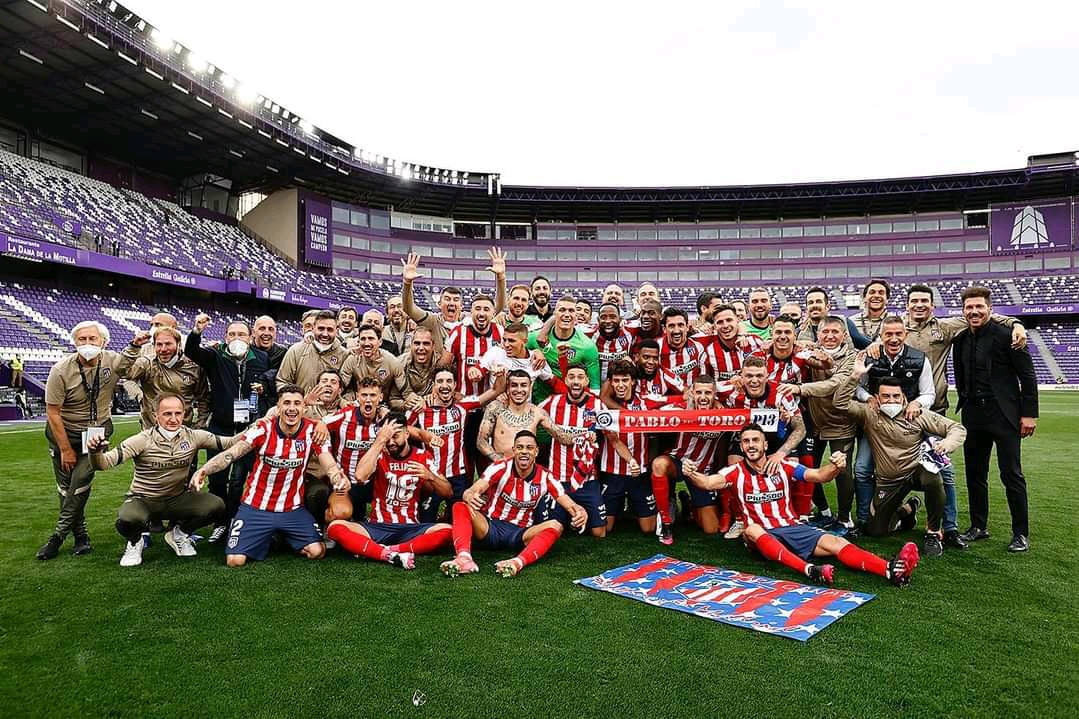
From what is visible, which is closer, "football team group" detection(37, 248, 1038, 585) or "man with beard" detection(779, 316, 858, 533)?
"football team group" detection(37, 248, 1038, 585)

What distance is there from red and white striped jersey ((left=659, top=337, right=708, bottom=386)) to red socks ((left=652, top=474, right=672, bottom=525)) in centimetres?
98

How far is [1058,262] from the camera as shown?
4419 centimetres

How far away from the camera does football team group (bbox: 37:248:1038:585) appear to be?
189 inches

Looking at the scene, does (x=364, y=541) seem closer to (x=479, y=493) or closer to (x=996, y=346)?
(x=479, y=493)

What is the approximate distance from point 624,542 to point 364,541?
6.61 ft

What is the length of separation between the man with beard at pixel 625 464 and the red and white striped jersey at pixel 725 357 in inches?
34.0

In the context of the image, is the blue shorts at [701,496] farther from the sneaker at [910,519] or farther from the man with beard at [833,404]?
the sneaker at [910,519]

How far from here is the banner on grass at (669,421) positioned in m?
5.25

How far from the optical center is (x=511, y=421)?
5242mm

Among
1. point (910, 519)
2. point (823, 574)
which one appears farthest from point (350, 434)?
point (910, 519)

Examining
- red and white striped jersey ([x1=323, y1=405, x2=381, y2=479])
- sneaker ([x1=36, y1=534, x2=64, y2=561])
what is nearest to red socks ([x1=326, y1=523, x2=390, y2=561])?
red and white striped jersey ([x1=323, y1=405, x2=381, y2=479])

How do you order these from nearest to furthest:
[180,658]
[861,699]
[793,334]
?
[861,699] < [180,658] < [793,334]

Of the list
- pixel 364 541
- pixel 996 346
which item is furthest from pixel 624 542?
pixel 996 346

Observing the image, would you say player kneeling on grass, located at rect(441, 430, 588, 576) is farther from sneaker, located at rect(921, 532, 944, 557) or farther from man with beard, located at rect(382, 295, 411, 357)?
sneaker, located at rect(921, 532, 944, 557)
